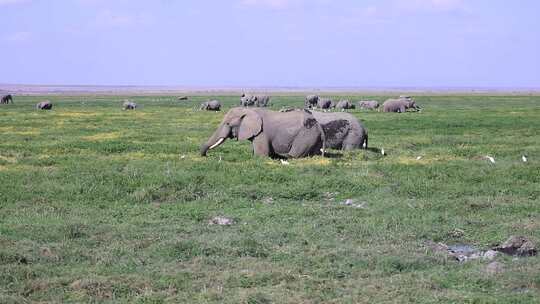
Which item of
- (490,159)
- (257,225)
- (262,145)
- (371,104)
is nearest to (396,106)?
(371,104)

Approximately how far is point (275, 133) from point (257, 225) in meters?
8.10

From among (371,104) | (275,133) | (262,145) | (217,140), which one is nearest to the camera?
(262,145)

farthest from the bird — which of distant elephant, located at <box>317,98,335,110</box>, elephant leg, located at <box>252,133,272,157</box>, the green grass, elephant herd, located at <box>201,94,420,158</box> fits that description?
distant elephant, located at <box>317,98,335,110</box>

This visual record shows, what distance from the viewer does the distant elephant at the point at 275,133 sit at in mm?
19016

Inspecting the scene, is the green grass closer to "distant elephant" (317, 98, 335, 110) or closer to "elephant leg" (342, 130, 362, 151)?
"elephant leg" (342, 130, 362, 151)

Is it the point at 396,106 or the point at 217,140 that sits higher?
the point at 217,140

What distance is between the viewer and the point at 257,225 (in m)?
11.2

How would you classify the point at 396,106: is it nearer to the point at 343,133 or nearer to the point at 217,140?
the point at 343,133

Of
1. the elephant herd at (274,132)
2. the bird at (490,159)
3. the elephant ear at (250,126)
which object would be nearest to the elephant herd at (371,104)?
the elephant herd at (274,132)

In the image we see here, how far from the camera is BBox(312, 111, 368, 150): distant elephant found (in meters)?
21.3

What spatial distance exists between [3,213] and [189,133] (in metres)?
16.0

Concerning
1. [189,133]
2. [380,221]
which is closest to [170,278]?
[380,221]

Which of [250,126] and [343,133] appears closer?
[250,126]

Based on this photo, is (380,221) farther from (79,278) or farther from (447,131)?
(447,131)
